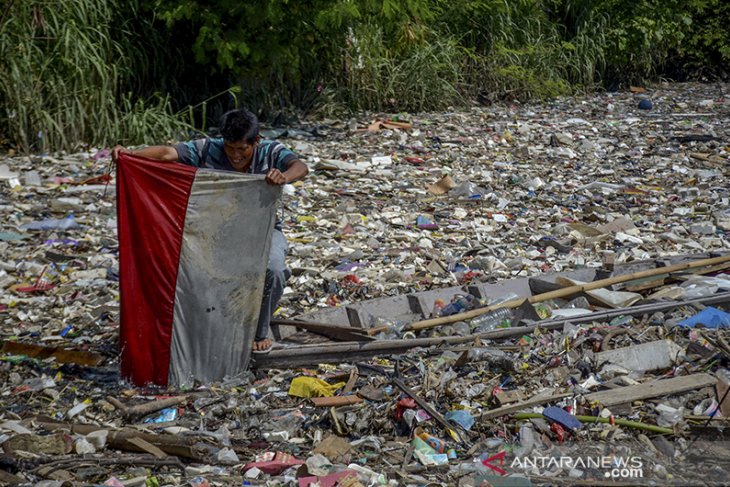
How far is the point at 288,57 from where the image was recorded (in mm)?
10414

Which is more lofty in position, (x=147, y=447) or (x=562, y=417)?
(x=147, y=447)

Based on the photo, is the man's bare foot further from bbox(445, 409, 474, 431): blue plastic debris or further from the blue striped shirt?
bbox(445, 409, 474, 431): blue plastic debris

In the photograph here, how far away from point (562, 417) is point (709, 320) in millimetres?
1451

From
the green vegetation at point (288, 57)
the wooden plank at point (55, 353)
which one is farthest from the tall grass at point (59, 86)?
the wooden plank at point (55, 353)

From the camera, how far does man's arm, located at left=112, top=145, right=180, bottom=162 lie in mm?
4156

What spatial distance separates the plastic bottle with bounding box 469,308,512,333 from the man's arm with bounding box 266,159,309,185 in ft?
4.56

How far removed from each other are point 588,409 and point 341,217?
3.90 metres

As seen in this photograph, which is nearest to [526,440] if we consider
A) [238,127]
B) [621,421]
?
[621,421]

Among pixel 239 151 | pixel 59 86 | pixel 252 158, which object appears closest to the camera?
pixel 239 151

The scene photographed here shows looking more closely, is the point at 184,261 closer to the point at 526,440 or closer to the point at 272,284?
the point at 272,284

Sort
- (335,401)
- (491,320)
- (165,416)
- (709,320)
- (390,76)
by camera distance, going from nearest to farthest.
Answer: (165,416)
(335,401)
(709,320)
(491,320)
(390,76)

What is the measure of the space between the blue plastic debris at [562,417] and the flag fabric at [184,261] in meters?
1.48

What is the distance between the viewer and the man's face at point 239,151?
4.40 meters

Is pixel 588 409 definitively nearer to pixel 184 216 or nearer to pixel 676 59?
pixel 184 216
